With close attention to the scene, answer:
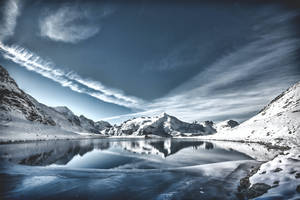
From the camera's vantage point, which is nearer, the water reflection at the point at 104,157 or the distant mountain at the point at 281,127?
the water reflection at the point at 104,157

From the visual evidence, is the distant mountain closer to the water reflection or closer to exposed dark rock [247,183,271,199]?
the water reflection

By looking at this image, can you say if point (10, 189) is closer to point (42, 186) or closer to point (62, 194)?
point (42, 186)

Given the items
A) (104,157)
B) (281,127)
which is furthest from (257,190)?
(281,127)

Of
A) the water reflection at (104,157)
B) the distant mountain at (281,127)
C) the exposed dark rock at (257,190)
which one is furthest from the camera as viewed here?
the distant mountain at (281,127)

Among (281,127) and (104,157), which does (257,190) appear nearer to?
(104,157)

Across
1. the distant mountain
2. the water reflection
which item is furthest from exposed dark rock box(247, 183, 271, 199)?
the distant mountain

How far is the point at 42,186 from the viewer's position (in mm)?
11500

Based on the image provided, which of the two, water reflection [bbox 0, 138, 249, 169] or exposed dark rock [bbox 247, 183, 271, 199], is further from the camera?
water reflection [bbox 0, 138, 249, 169]

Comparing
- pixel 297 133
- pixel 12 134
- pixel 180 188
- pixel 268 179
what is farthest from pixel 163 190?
pixel 12 134

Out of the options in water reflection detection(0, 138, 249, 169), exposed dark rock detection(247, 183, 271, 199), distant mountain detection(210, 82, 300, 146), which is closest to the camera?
exposed dark rock detection(247, 183, 271, 199)

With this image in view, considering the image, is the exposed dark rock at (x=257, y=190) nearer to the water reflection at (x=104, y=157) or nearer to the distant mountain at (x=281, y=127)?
the water reflection at (x=104, y=157)

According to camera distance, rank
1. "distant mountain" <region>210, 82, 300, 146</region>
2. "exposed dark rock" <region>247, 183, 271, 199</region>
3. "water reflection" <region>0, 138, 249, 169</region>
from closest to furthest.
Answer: "exposed dark rock" <region>247, 183, 271, 199</region>, "water reflection" <region>0, 138, 249, 169</region>, "distant mountain" <region>210, 82, 300, 146</region>

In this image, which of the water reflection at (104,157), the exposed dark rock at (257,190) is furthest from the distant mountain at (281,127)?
the exposed dark rock at (257,190)

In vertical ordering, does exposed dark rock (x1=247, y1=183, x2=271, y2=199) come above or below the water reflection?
above
